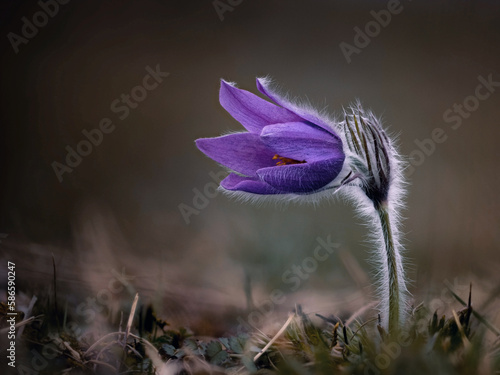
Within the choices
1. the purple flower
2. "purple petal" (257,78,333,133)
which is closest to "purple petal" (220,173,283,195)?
the purple flower

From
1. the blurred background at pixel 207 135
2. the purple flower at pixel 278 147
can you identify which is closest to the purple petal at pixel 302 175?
the purple flower at pixel 278 147

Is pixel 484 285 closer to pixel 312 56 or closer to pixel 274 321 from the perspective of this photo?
pixel 274 321

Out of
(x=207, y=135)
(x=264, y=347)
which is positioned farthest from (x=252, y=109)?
(x=207, y=135)

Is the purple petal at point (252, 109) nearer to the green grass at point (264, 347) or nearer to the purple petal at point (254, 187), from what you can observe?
the purple petal at point (254, 187)

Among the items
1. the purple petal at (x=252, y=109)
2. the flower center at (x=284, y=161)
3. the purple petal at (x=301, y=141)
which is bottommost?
the flower center at (x=284, y=161)

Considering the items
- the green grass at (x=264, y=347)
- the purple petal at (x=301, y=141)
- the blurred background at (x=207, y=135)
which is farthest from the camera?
the blurred background at (x=207, y=135)

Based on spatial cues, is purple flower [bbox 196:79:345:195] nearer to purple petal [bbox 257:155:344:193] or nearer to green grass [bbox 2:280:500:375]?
purple petal [bbox 257:155:344:193]

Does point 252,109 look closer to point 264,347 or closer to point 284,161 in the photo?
point 284,161
